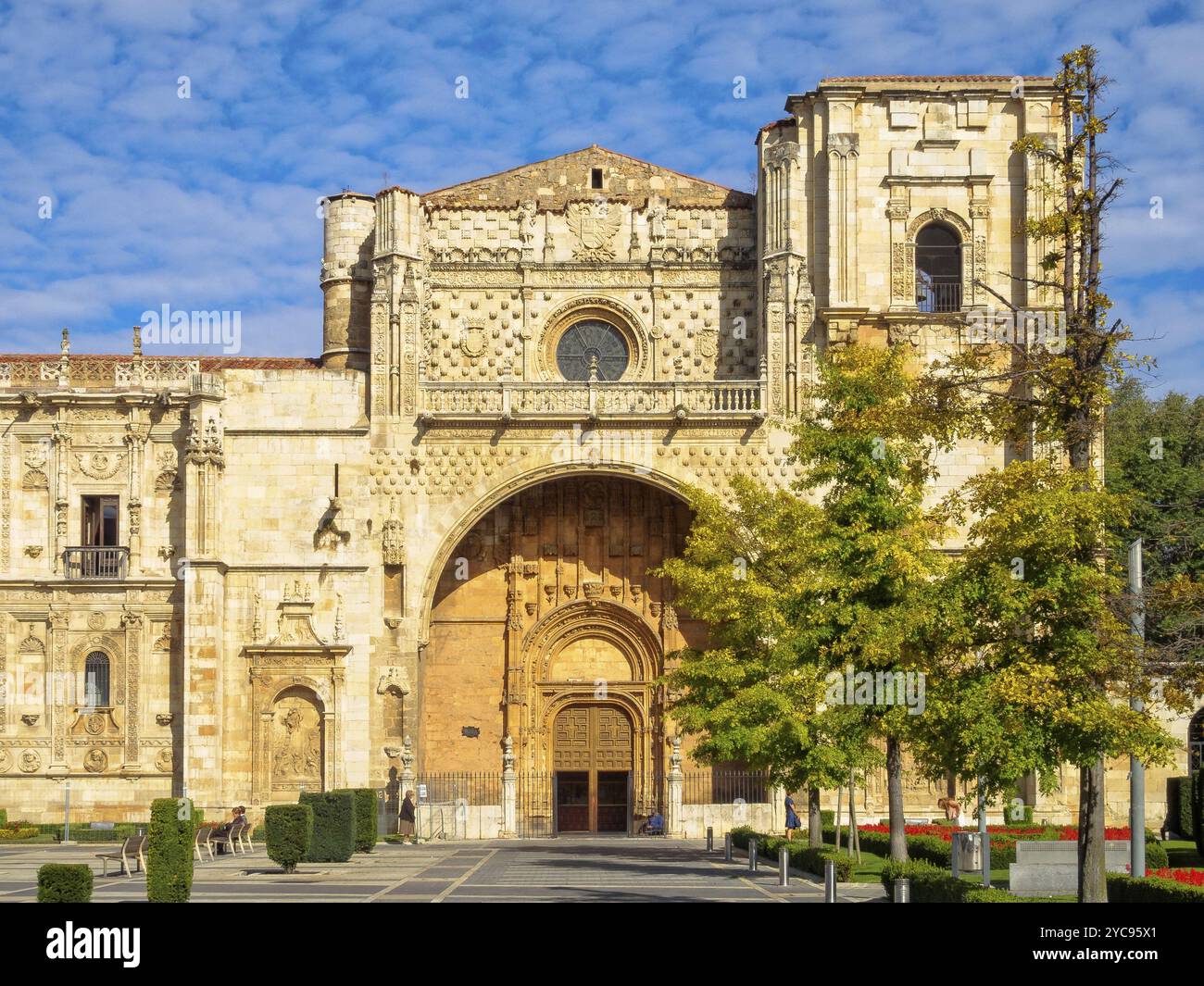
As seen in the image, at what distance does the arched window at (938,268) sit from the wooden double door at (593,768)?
579 inches

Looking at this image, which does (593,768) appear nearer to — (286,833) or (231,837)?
(231,837)

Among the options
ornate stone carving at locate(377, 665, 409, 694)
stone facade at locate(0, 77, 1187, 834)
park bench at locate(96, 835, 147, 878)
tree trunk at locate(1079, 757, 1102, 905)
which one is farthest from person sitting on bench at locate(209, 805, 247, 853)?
tree trunk at locate(1079, 757, 1102, 905)

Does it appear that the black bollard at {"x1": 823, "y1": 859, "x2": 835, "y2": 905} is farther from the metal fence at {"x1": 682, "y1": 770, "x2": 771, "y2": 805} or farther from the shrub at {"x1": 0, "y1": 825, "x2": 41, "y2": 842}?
the shrub at {"x1": 0, "y1": 825, "x2": 41, "y2": 842}

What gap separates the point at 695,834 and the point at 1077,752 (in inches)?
988

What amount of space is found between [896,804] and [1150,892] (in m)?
8.51

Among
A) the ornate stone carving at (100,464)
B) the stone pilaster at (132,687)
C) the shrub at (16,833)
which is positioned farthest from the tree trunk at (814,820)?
the ornate stone carving at (100,464)

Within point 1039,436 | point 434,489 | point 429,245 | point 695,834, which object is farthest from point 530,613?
point 1039,436

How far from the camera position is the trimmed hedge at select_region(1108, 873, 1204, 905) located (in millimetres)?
21562

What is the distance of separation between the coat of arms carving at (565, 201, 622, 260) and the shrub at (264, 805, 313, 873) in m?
22.7

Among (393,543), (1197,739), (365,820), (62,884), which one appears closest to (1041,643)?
(62,884)

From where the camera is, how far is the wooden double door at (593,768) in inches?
1879

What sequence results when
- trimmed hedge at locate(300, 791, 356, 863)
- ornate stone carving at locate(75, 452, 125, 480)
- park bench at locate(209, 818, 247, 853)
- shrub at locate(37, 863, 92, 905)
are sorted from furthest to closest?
ornate stone carving at locate(75, 452, 125, 480) → park bench at locate(209, 818, 247, 853) → trimmed hedge at locate(300, 791, 356, 863) → shrub at locate(37, 863, 92, 905)

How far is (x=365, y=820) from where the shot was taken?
38.2 meters

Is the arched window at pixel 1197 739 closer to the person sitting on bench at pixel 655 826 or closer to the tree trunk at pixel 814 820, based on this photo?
the person sitting on bench at pixel 655 826
